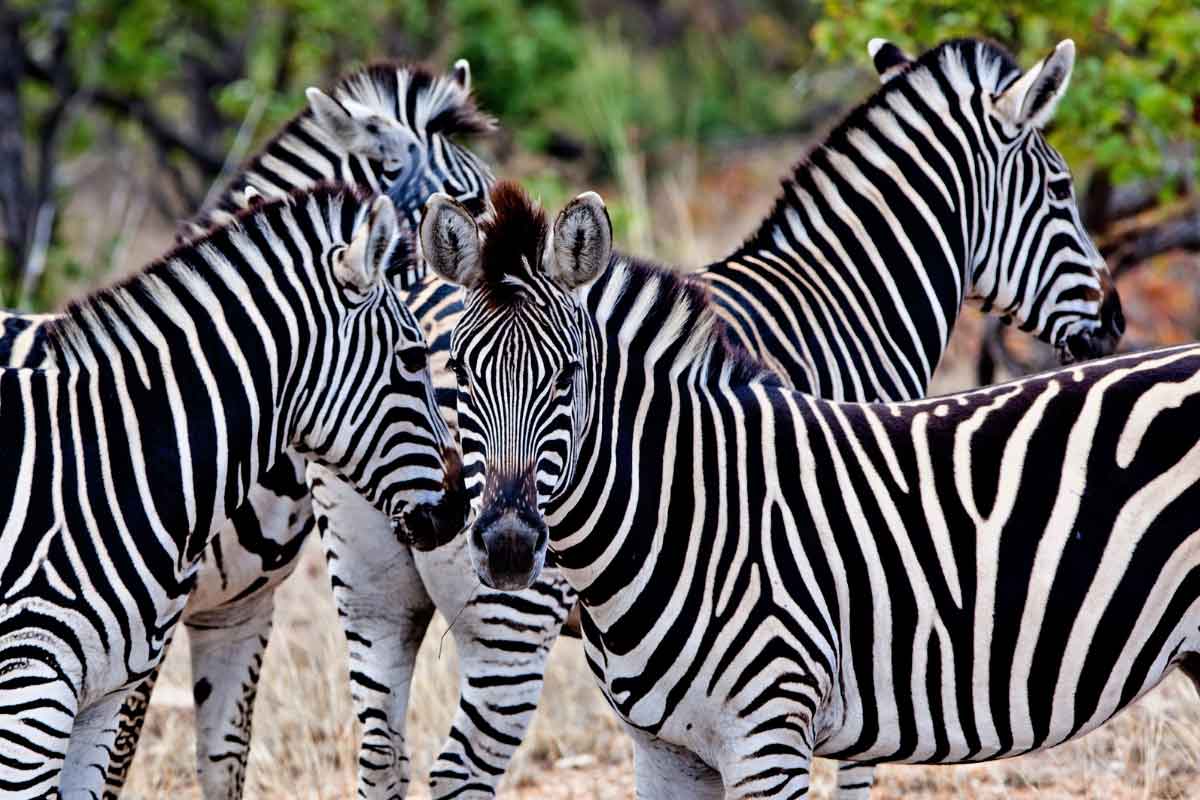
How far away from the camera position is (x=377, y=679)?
18.0 ft

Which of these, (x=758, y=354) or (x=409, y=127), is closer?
(x=758, y=354)

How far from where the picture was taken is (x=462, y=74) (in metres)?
7.54

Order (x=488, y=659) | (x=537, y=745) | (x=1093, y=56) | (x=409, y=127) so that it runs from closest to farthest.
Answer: (x=488, y=659)
(x=409, y=127)
(x=537, y=745)
(x=1093, y=56)

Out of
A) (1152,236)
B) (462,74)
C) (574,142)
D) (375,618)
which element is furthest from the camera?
(574,142)

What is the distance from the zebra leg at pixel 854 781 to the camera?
5645 millimetres

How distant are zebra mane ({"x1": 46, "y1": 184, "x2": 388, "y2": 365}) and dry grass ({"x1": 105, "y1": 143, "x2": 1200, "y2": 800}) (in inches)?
97.1

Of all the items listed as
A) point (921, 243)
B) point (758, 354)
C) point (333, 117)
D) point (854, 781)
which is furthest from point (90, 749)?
point (921, 243)

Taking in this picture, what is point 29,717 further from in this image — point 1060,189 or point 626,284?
point 1060,189

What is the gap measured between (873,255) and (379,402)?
216cm

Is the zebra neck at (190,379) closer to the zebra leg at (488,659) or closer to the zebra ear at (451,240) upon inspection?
the zebra ear at (451,240)

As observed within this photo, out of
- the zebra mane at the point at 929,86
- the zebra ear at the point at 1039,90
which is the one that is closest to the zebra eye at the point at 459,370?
the zebra mane at the point at 929,86

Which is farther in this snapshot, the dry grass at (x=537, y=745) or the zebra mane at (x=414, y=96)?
the zebra mane at (x=414, y=96)

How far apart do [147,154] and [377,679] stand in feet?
40.8

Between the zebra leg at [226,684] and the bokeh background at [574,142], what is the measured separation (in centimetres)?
41
